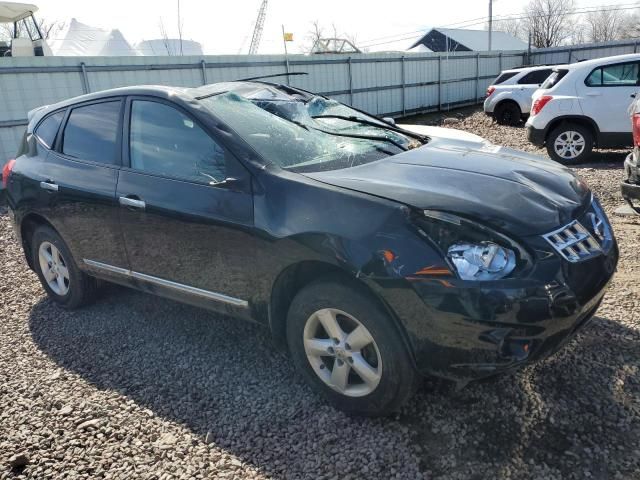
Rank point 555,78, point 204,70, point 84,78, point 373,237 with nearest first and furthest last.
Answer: point 373,237 → point 555,78 → point 84,78 → point 204,70

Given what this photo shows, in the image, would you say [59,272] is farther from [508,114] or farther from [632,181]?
[508,114]

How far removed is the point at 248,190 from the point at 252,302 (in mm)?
Answer: 625

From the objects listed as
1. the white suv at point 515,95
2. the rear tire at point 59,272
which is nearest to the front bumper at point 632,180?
the rear tire at point 59,272

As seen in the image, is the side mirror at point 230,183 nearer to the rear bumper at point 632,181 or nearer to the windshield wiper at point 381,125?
the windshield wiper at point 381,125

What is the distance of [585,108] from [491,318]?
306 inches

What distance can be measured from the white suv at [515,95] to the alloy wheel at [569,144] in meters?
5.82

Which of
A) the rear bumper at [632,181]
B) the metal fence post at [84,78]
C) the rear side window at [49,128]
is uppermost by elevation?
the metal fence post at [84,78]

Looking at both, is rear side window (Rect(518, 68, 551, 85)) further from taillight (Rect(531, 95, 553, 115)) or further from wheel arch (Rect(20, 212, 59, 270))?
wheel arch (Rect(20, 212, 59, 270))

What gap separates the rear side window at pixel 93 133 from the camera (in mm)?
3641

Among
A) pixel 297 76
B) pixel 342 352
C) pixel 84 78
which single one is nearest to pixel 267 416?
pixel 342 352

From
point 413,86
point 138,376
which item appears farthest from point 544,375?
point 413,86

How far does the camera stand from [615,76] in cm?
854

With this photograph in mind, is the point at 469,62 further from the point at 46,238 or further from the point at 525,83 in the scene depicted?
the point at 46,238

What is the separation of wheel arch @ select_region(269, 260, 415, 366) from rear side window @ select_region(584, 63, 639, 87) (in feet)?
26.1
